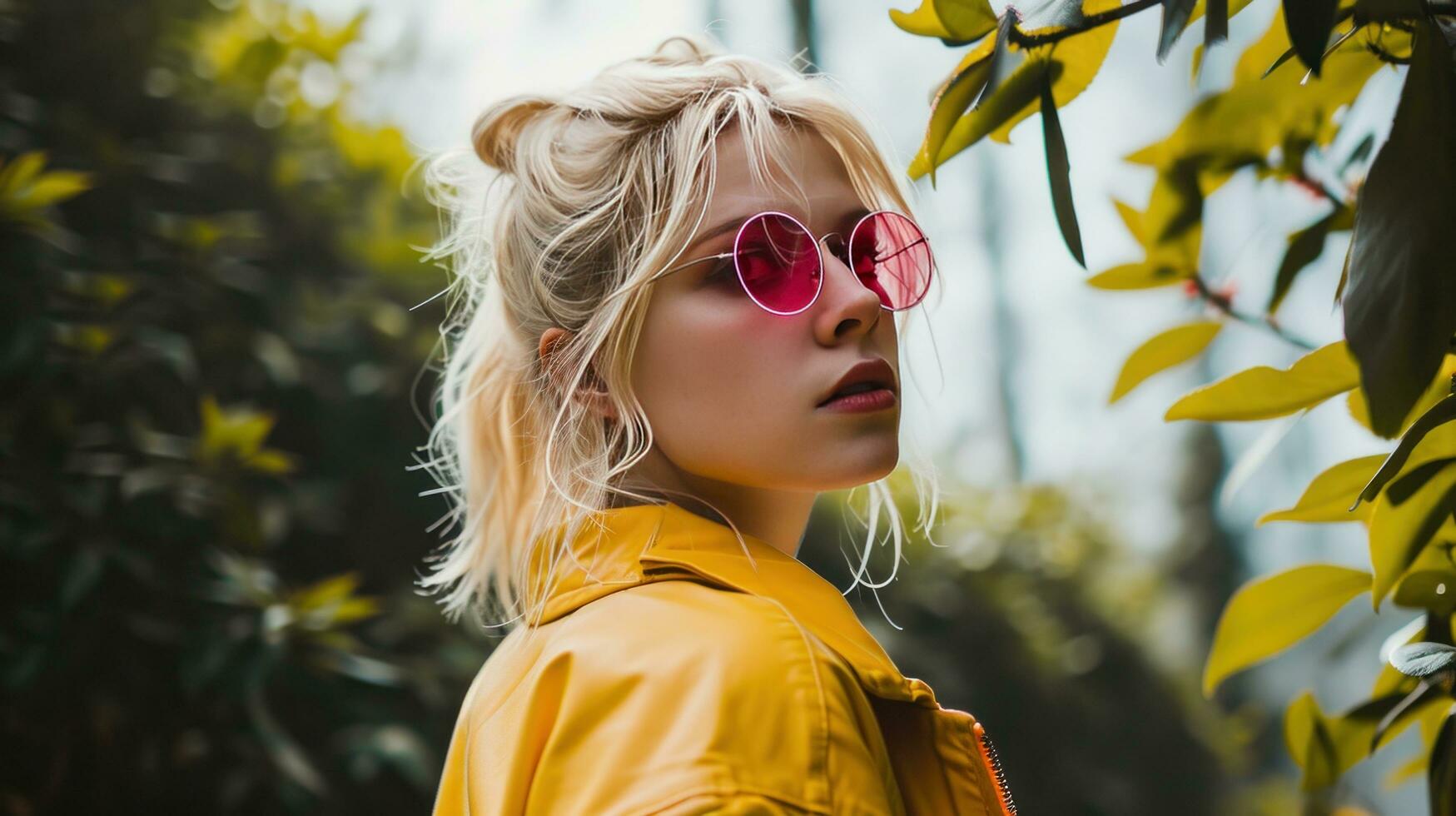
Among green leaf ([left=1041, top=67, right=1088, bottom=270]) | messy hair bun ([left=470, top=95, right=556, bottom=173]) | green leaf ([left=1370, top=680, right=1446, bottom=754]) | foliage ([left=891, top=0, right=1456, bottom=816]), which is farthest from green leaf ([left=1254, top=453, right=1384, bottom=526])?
messy hair bun ([left=470, top=95, right=556, bottom=173])

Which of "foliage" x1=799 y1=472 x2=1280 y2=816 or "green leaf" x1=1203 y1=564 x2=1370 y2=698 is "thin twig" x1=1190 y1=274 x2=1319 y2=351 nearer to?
"green leaf" x1=1203 y1=564 x2=1370 y2=698

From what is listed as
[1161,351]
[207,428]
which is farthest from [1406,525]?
[207,428]

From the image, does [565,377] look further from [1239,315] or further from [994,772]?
[1239,315]

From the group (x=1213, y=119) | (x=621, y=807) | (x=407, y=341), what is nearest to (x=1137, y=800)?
(x=407, y=341)

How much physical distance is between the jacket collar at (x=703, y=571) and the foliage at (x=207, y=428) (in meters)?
1.10

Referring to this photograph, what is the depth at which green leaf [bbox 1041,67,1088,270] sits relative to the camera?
1.91 ft

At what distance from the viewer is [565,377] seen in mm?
866

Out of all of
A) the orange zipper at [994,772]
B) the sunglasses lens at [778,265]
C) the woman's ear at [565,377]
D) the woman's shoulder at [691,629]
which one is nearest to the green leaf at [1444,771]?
the orange zipper at [994,772]

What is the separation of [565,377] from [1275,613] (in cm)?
54

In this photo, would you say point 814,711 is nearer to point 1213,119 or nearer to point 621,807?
point 621,807

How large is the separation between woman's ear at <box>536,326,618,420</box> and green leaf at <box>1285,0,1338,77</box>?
0.52 metres

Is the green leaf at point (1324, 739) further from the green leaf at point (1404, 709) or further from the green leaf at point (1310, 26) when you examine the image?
the green leaf at point (1310, 26)

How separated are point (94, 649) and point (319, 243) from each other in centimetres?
84

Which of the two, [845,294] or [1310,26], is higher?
[1310,26]
